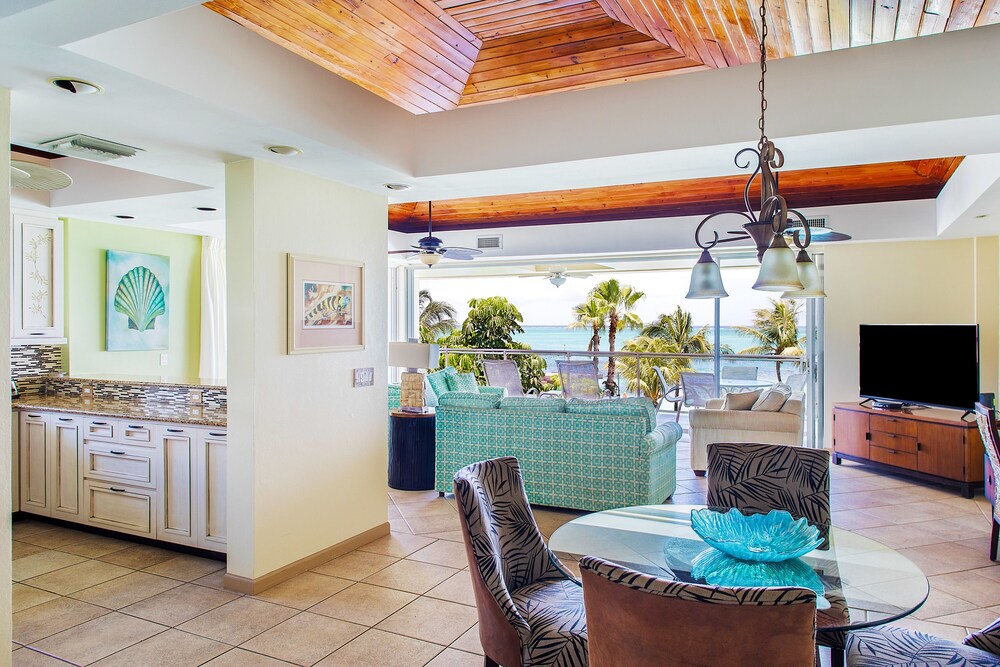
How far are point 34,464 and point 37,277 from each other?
1465mm

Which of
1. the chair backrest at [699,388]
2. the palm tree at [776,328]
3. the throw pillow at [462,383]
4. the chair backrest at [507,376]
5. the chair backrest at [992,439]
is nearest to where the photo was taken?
the chair backrest at [992,439]

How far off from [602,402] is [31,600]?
11.7ft

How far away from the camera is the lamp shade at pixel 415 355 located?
557 centimetres

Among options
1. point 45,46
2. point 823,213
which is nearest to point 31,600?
point 45,46

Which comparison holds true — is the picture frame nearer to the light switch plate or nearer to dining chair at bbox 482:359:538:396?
the light switch plate

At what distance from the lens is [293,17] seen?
314cm

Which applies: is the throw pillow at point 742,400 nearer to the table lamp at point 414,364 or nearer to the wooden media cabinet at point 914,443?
the wooden media cabinet at point 914,443

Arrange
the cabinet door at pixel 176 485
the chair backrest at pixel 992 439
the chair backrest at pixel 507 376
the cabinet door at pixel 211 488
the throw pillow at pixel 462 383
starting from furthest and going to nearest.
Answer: the chair backrest at pixel 507 376 < the throw pillow at pixel 462 383 < the cabinet door at pixel 176 485 < the cabinet door at pixel 211 488 < the chair backrest at pixel 992 439

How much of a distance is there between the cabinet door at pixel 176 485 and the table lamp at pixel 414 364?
1902mm

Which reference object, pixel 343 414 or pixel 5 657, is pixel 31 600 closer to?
pixel 5 657

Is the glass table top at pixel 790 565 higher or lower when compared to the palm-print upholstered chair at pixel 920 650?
higher

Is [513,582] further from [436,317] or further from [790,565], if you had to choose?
[436,317]

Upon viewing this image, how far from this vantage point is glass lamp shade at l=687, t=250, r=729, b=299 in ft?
8.62

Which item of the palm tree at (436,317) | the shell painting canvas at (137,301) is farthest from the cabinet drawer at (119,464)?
the palm tree at (436,317)
